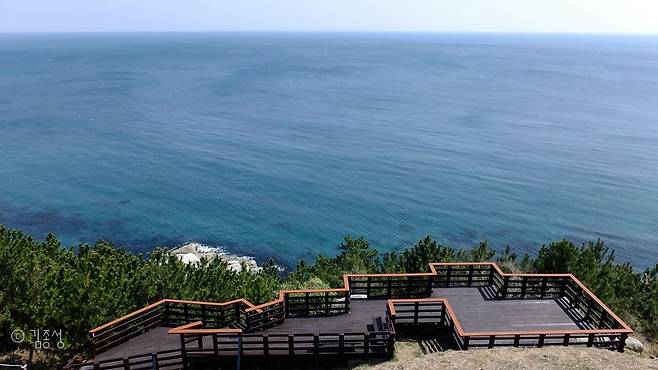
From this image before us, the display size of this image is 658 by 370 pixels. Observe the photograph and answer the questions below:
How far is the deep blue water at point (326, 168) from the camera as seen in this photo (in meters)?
53.4

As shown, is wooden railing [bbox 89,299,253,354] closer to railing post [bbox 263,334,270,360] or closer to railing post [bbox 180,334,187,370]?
railing post [bbox 263,334,270,360]

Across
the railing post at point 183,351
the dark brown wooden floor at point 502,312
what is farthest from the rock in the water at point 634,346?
the railing post at point 183,351

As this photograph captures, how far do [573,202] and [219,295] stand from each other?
2020 inches

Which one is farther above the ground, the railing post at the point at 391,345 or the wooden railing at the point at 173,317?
the wooden railing at the point at 173,317

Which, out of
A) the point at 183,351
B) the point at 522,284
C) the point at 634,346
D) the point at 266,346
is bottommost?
the point at 634,346

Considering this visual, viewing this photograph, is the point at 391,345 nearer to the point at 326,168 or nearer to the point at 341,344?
the point at 341,344

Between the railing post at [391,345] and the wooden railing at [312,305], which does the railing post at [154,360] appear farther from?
the railing post at [391,345]

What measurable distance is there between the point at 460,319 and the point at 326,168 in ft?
176

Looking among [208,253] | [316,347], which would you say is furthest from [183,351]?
[208,253]

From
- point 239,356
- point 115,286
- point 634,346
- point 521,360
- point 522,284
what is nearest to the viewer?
point 521,360

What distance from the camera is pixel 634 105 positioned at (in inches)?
4407

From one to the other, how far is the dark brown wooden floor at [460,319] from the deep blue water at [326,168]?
101 ft

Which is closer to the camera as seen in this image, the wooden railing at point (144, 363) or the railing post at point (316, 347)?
the wooden railing at point (144, 363)

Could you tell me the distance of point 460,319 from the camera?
17.9 meters
